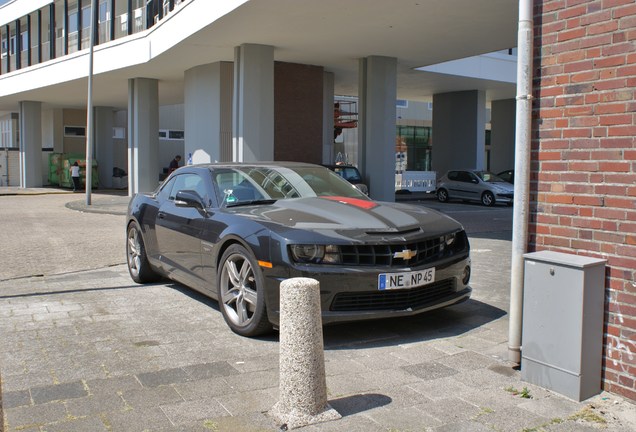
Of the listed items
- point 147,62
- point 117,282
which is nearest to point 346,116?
point 147,62

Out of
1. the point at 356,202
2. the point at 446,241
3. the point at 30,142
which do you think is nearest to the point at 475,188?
the point at 356,202

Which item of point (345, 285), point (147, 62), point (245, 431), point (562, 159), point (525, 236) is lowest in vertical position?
point (245, 431)

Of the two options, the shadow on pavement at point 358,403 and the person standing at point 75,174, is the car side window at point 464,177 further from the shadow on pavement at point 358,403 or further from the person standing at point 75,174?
the shadow on pavement at point 358,403

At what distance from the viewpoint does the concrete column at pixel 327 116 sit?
70.6 feet

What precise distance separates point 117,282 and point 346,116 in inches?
1271

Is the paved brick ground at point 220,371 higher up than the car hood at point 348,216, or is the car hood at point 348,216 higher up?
the car hood at point 348,216

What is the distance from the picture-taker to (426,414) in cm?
355

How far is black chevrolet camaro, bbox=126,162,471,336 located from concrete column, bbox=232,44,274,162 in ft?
35.9

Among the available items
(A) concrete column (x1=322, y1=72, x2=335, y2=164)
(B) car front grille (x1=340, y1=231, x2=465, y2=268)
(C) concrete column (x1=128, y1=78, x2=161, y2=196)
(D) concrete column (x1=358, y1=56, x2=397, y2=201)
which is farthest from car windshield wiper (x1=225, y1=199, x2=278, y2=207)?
(C) concrete column (x1=128, y1=78, x2=161, y2=196)

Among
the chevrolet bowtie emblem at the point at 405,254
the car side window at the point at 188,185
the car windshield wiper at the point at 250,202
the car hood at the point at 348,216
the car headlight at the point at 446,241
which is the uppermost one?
the car side window at the point at 188,185

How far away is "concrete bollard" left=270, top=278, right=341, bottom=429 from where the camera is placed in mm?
3426

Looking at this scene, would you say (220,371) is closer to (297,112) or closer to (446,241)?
(446,241)

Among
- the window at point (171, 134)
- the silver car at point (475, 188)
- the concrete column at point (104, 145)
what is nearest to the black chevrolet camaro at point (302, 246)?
the silver car at point (475, 188)

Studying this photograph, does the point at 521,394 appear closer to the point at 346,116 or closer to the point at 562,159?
the point at 562,159
